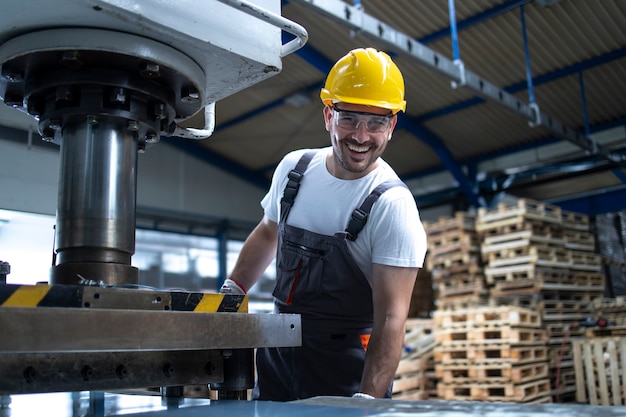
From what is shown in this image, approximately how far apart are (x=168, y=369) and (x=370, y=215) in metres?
1.24

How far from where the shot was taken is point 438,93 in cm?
1129

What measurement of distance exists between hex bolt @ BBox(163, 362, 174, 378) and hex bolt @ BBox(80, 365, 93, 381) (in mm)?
185

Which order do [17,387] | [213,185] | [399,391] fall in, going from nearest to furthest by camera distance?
[17,387], [399,391], [213,185]

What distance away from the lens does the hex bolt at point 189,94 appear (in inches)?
69.7

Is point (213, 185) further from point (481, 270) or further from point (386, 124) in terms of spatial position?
point (386, 124)

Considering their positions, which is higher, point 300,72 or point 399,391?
point 300,72

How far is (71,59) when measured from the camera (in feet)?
4.93

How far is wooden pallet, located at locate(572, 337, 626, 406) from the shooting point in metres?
7.57

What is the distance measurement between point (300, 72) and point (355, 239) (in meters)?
9.26

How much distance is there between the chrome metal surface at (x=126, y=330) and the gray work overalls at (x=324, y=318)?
1.03 m

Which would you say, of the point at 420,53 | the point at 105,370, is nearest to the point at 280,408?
the point at 105,370

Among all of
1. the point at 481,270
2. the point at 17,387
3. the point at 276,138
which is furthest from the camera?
the point at 276,138

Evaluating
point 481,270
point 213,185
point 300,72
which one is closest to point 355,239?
point 481,270

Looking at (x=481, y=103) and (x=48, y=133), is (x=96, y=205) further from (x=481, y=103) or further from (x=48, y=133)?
(x=481, y=103)
